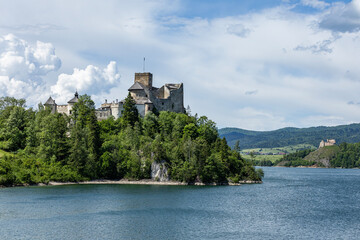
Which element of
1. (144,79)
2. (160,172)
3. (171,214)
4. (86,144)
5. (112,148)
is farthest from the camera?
(144,79)

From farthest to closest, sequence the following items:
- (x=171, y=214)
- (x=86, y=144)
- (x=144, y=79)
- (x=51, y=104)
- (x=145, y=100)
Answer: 1. (x=51, y=104)
2. (x=144, y=79)
3. (x=145, y=100)
4. (x=86, y=144)
5. (x=171, y=214)

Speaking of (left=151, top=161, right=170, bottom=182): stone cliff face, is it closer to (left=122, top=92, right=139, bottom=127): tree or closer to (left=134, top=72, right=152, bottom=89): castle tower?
(left=122, top=92, right=139, bottom=127): tree

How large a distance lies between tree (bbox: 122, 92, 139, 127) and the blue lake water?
74.8 feet

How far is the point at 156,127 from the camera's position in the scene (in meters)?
94.9

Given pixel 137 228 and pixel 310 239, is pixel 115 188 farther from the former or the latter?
pixel 310 239

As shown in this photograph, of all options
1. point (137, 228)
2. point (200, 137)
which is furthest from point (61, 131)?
point (137, 228)

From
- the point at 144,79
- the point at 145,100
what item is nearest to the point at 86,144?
the point at 145,100

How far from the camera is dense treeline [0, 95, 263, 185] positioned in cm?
8494

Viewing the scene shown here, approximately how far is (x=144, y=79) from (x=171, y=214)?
5713cm

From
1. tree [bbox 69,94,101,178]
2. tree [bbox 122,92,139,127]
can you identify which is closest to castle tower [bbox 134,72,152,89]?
tree [bbox 122,92,139,127]

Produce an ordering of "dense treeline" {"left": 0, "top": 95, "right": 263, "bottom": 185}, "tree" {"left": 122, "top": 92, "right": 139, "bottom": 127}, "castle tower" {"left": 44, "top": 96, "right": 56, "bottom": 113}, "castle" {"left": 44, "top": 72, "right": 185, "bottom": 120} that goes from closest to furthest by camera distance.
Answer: "dense treeline" {"left": 0, "top": 95, "right": 263, "bottom": 185}
"tree" {"left": 122, "top": 92, "right": 139, "bottom": 127}
"castle" {"left": 44, "top": 72, "right": 185, "bottom": 120}
"castle tower" {"left": 44, "top": 96, "right": 56, "bottom": 113}

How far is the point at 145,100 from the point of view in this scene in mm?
97688

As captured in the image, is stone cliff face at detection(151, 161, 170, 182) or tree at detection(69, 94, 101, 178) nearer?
stone cliff face at detection(151, 161, 170, 182)

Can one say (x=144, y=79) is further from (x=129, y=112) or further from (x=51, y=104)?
(x=51, y=104)
